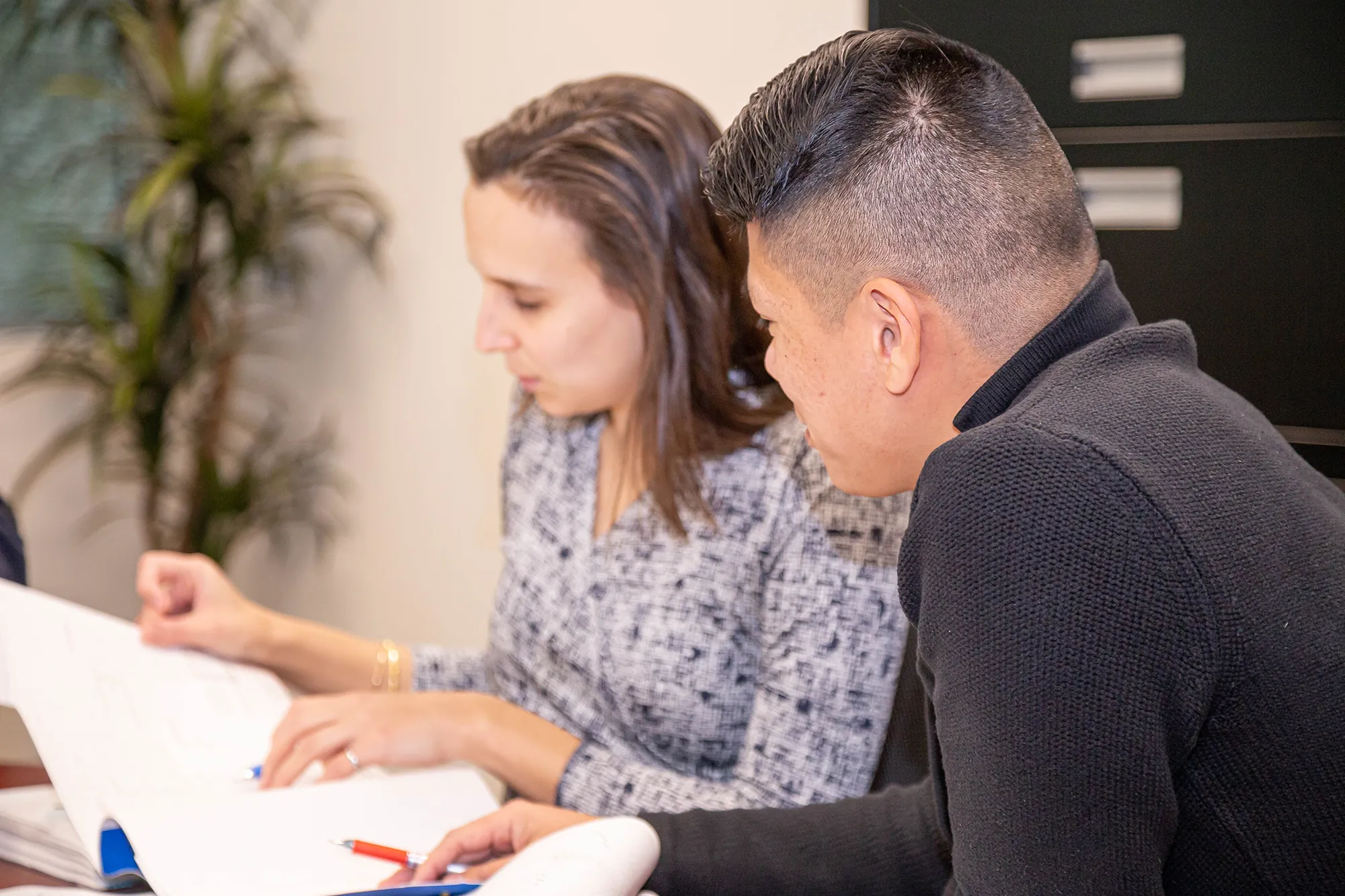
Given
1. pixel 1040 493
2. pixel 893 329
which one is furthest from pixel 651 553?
pixel 1040 493

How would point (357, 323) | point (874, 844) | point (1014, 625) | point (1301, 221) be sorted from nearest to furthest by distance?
point (1014, 625), point (874, 844), point (1301, 221), point (357, 323)

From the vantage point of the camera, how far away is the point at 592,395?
1.37 m

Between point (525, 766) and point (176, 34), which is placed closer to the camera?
point (525, 766)

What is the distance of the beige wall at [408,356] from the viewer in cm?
240

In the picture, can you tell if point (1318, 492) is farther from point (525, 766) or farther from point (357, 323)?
point (357, 323)

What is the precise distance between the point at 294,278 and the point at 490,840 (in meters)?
2.04

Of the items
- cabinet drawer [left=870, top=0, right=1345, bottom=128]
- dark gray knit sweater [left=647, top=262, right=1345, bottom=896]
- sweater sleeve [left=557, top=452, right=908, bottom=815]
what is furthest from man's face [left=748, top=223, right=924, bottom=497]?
cabinet drawer [left=870, top=0, right=1345, bottom=128]

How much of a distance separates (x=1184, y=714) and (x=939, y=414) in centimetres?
26

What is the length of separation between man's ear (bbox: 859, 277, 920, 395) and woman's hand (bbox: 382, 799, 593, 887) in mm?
434

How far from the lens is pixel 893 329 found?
791mm

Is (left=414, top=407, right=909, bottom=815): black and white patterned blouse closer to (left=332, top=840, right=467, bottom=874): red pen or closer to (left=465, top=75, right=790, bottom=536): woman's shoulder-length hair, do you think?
(left=465, top=75, right=790, bottom=536): woman's shoulder-length hair

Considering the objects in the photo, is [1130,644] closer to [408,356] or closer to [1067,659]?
[1067,659]

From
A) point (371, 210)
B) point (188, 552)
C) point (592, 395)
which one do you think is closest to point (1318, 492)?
point (592, 395)

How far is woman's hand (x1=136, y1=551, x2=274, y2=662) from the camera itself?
137 cm
